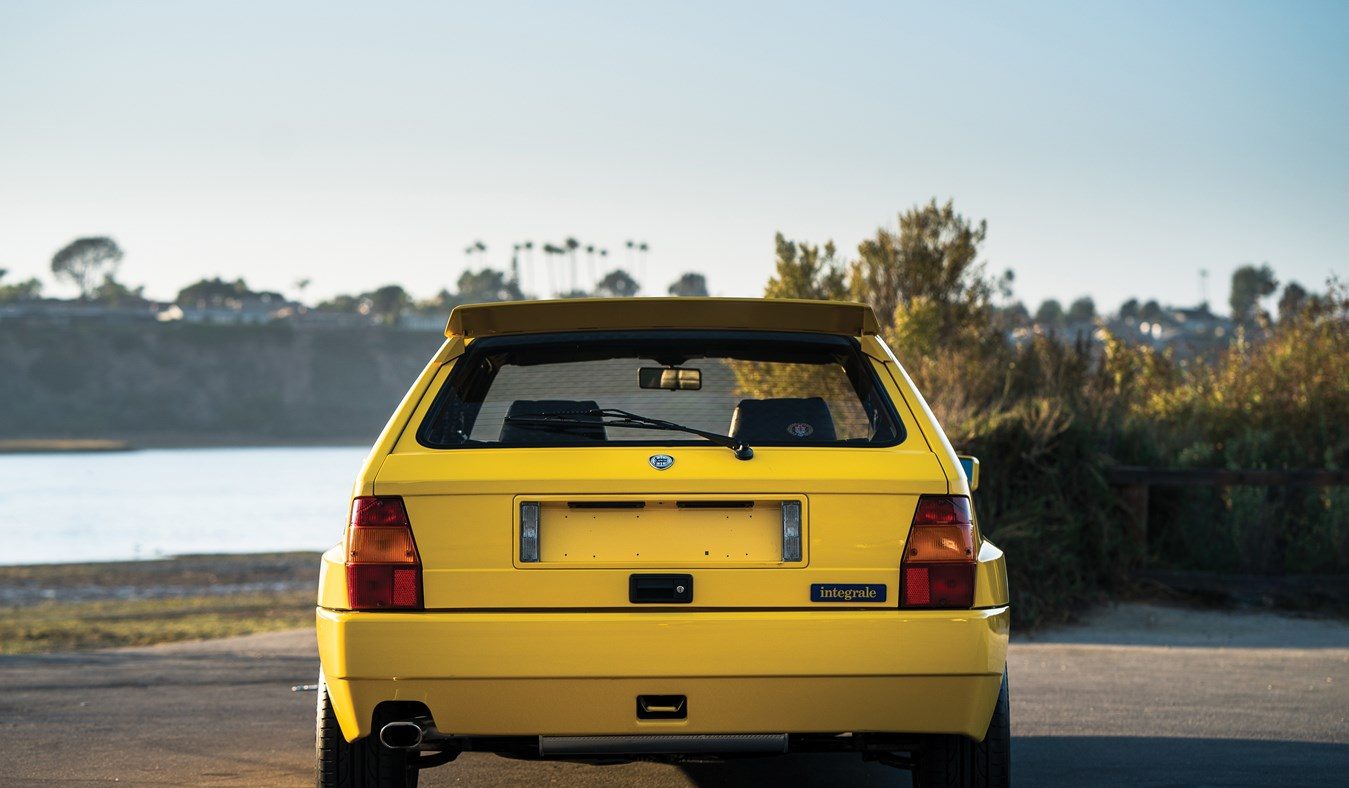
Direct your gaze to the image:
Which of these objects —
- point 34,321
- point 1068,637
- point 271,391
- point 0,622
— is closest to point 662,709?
point 1068,637

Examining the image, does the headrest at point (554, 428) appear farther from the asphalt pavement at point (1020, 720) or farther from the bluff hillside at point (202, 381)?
the bluff hillside at point (202, 381)

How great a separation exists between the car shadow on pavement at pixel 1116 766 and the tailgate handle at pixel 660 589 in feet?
6.64

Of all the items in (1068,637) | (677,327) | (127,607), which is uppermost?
(677,327)

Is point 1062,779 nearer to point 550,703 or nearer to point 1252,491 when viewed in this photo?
point 550,703

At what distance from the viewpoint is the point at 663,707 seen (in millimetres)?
3971

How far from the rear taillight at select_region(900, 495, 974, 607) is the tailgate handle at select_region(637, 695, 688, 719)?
645mm

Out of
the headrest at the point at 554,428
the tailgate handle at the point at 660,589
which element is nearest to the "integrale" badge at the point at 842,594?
the tailgate handle at the point at 660,589

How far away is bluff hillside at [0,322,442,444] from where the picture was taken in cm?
12088

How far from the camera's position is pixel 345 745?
14.1 feet

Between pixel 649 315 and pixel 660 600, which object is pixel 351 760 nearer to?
pixel 660 600

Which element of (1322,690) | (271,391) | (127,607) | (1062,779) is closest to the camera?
(1062,779)

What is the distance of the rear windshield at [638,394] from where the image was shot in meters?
4.32

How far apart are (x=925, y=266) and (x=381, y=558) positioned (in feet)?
59.4

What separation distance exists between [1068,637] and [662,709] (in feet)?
25.2
